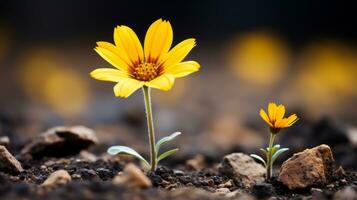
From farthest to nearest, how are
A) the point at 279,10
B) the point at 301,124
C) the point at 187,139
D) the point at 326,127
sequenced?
the point at 279,10
the point at 187,139
the point at 301,124
the point at 326,127

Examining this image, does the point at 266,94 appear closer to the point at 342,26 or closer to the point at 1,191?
the point at 342,26

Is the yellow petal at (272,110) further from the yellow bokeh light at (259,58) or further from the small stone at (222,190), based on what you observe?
the yellow bokeh light at (259,58)

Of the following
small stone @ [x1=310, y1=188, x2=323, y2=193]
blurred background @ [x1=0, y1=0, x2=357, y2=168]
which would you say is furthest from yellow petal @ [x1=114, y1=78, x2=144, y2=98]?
blurred background @ [x1=0, y1=0, x2=357, y2=168]

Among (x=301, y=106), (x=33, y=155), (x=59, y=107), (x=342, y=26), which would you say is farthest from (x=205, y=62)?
(x=33, y=155)

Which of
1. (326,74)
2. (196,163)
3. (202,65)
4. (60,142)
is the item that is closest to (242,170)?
(196,163)

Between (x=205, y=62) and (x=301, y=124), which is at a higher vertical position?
(x=205, y=62)

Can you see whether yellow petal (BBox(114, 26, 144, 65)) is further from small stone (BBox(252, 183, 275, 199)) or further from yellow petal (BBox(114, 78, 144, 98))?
small stone (BBox(252, 183, 275, 199))
